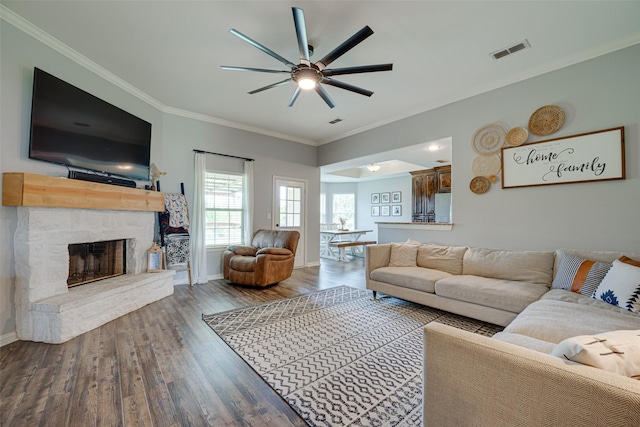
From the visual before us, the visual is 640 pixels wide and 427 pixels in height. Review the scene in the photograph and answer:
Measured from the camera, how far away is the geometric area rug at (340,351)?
5.32 ft

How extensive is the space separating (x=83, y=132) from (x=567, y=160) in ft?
17.9

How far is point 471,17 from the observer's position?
2.34 metres

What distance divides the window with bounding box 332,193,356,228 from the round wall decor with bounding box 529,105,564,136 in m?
7.03

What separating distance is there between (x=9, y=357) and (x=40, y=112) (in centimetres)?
219

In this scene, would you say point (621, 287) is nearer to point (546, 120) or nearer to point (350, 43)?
point (546, 120)

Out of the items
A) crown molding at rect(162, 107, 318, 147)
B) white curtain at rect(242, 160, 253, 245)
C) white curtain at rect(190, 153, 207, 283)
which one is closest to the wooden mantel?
white curtain at rect(190, 153, 207, 283)

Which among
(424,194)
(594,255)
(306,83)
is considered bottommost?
(594,255)

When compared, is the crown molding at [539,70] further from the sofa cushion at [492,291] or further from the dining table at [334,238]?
the dining table at [334,238]

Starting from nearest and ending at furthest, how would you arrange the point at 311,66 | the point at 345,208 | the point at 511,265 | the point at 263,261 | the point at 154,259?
the point at 311,66 → the point at 511,265 → the point at 154,259 → the point at 263,261 → the point at 345,208

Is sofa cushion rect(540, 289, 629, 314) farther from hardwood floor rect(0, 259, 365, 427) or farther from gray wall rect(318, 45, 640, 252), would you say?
hardwood floor rect(0, 259, 365, 427)

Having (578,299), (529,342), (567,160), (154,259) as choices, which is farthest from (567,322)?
(154,259)

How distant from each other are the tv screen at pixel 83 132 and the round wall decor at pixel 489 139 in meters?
4.75

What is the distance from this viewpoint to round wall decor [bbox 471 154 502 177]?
348cm

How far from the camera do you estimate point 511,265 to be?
9.62 ft
